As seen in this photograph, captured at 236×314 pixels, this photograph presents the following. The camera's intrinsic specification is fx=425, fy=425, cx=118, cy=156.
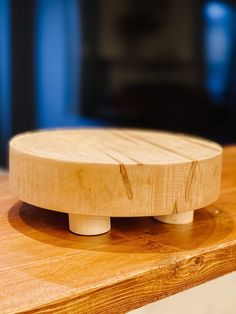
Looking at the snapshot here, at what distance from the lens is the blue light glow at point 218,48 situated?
307 cm

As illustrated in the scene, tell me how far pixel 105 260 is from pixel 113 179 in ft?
0.29

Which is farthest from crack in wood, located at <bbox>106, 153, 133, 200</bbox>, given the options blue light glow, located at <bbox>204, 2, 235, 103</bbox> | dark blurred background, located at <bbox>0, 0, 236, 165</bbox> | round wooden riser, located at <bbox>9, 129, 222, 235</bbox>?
blue light glow, located at <bbox>204, 2, 235, 103</bbox>

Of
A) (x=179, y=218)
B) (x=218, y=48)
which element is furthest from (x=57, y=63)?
(x=179, y=218)

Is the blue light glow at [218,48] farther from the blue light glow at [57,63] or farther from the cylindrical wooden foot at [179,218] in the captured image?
the cylindrical wooden foot at [179,218]

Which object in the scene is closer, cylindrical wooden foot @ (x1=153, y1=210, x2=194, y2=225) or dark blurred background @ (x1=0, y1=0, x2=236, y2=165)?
cylindrical wooden foot @ (x1=153, y1=210, x2=194, y2=225)

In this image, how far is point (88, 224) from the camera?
0.52 m

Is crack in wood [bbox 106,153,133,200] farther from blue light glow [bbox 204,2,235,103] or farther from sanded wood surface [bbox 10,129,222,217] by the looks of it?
blue light glow [bbox 204,2,235,103]

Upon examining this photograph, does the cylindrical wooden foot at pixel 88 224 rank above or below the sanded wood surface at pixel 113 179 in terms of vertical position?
below

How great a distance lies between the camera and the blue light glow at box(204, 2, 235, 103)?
307 centimetres

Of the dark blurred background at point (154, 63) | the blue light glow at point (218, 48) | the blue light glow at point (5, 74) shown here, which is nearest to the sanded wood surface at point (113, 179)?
the dark blurred background at point (154, 63)

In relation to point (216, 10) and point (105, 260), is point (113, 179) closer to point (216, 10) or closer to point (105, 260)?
point (105, 260)

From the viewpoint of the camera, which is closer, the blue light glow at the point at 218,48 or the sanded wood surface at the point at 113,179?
the sanded wood surface at the point at 113,179

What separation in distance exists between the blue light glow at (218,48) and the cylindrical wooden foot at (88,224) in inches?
109

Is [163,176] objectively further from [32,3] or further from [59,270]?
[32,3]
